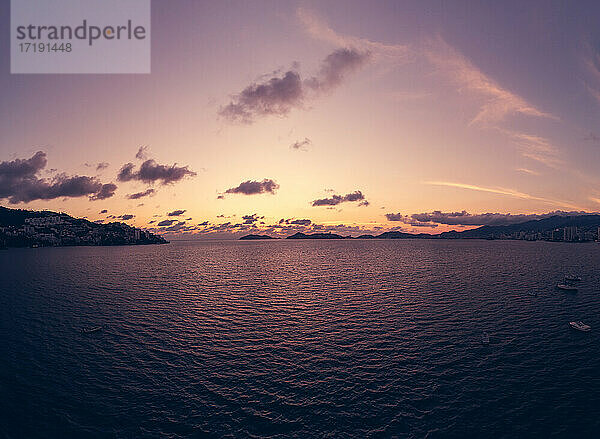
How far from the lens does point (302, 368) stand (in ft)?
147

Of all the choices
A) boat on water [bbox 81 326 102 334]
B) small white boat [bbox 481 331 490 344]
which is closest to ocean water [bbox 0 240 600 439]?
boat on water [bbox 81 326 102 334]

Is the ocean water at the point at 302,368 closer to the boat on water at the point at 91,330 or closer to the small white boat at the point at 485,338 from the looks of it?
the boat on water at the point at 91,330

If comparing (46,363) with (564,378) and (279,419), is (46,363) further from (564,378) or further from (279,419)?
(564,378)

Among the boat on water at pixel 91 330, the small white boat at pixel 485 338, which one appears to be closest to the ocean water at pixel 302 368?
the boat on water at pixel 91 330

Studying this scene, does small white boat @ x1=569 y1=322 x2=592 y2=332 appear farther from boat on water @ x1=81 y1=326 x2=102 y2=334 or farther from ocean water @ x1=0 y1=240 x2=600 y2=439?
boat on water @ x1=81 y1=326 x2=102 y2=334

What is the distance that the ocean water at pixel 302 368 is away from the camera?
32.7 metres

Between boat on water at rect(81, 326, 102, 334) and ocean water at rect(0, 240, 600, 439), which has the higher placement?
boat on water at rect(81, 326, 102, 334)

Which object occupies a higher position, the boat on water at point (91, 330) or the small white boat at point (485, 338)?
the boat on water at point (91, 330)

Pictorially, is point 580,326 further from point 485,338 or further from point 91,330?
point 91,330

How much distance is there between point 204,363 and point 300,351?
16398 mm

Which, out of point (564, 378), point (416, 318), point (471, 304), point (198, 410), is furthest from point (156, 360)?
point (471, 304)

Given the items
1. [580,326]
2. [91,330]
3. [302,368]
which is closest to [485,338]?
[580,326]

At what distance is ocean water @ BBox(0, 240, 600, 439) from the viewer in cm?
3272

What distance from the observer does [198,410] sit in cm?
3488
